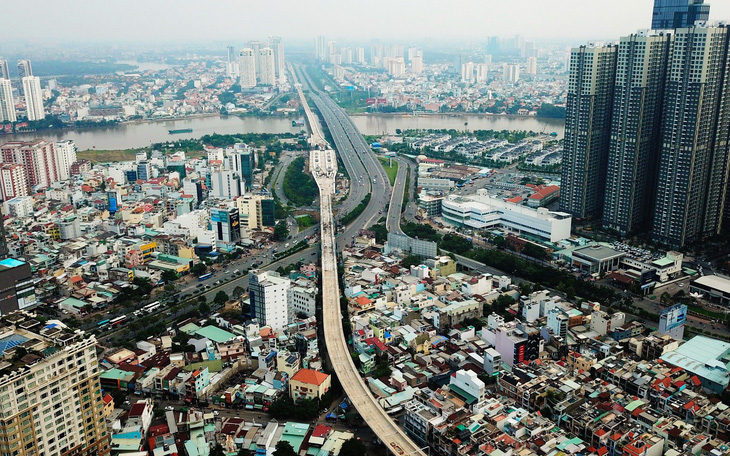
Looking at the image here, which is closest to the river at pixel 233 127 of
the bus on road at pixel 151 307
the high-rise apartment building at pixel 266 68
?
the high-rise apartment building at pixel 266 68

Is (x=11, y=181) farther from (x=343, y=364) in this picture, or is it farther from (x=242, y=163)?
(x=343, y=364)

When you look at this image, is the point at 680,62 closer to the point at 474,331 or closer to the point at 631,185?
the point at 631,185

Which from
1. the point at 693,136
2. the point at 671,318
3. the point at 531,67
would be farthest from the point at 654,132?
the point at 531,67

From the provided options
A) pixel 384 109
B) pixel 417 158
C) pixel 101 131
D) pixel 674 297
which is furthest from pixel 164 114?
pixel 674 297

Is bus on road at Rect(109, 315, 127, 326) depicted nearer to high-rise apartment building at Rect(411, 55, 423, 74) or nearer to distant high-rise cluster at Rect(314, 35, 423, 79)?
distant high-rise cluster at Rect(314, 35, 423, 79)

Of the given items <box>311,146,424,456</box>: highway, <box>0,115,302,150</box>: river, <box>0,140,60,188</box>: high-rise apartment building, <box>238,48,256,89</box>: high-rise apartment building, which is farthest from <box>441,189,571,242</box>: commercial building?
<box>238,48,256,89</box>: high-rise apartment building

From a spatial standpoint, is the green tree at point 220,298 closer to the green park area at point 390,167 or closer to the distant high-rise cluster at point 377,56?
the green park area at point 390,167
